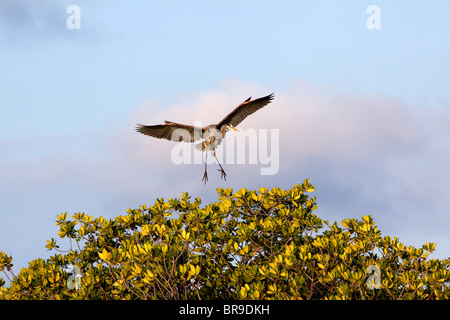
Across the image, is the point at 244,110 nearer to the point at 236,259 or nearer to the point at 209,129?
the point at 209,129

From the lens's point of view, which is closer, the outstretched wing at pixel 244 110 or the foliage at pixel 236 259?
the foliage at pixel 236 259

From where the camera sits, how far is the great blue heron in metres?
16.8

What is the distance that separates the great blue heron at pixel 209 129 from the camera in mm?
16750

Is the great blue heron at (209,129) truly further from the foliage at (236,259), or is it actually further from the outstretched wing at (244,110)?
the foliage at (236,259)

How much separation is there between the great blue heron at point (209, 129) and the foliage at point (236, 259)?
3533mm

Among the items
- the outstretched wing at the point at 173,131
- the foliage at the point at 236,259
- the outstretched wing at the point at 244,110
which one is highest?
the outstretched wing at the point at 244,110

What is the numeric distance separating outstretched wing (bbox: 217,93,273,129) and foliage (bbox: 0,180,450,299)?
3.84 metres

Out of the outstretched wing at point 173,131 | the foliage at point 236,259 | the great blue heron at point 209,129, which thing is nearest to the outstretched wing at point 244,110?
the great blue heron at point 209,129

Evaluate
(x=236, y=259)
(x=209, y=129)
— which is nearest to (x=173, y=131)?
(x=209, y=129)

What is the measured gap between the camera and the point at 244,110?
1686 cm

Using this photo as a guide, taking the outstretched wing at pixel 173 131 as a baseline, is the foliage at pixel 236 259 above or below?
below

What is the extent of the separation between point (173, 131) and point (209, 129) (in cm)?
120
